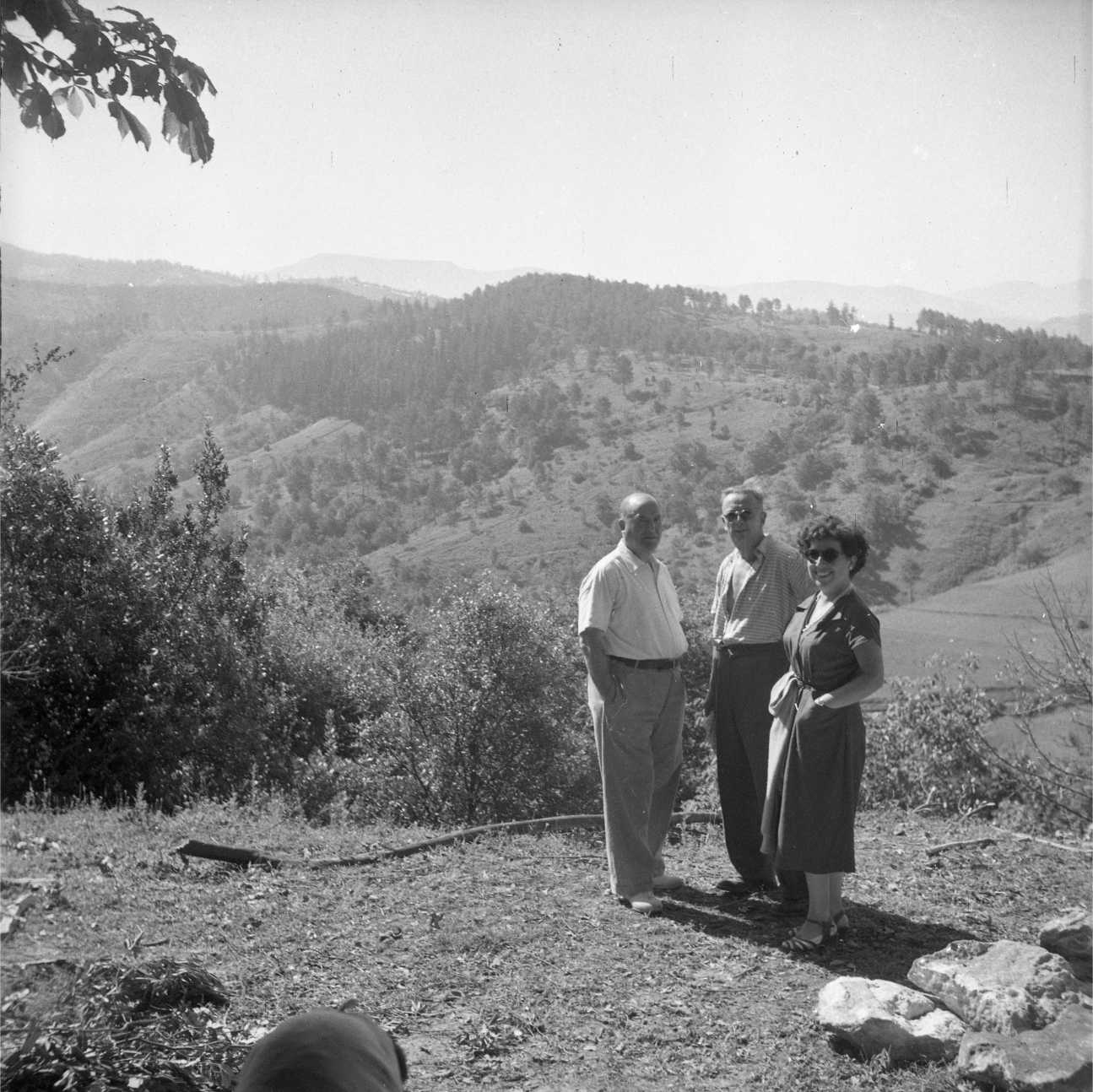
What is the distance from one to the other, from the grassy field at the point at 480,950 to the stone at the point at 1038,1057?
125 millimetres

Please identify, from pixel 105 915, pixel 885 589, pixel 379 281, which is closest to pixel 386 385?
pixel 885 589

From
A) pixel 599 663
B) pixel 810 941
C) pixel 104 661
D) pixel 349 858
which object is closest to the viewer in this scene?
pixel 810 941

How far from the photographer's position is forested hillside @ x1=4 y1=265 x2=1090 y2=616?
5556cm

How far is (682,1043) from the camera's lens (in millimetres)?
3502

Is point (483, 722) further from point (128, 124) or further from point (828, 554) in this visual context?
point (128, 124)

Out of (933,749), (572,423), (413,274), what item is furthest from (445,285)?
(933,749)

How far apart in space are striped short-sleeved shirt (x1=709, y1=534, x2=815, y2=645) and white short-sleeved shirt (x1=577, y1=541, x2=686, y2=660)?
0.97ft

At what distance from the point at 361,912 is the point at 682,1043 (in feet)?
5.67

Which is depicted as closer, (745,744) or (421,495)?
(745,744)

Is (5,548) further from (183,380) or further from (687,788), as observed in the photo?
(183,380)

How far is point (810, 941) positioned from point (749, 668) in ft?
3.73

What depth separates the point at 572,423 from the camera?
7094cm

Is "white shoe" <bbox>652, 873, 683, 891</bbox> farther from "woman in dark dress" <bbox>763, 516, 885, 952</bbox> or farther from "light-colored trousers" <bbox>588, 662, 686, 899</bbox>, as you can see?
"woman in dark dress" <bbox>763, 516, 885, 952</bbox>

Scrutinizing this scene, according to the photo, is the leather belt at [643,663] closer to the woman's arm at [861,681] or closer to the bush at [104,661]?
the woman's arm at [861,681]
